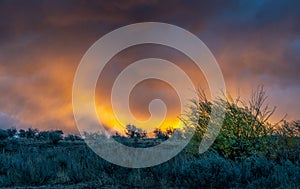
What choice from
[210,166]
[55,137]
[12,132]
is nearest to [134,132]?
[55,137]

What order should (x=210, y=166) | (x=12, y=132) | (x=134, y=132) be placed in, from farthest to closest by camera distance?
(x=12, y=132) < (x=134, y=132) < (x=210, y=166)

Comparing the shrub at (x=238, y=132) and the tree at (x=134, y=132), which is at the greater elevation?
the tree at (x=134, y=132)

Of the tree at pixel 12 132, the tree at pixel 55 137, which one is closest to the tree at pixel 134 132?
the tree at pixel 55 137

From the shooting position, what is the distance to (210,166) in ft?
38.2

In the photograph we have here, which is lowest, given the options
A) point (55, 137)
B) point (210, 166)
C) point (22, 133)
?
point (210, 166)

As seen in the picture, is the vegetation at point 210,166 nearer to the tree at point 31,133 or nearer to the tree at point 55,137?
the tree at point 55,137

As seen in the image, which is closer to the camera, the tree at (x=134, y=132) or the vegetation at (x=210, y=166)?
the vegetation at (x=210, y=166)

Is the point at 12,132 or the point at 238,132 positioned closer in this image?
the point at 238,132

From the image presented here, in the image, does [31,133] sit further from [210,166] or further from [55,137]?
[210,166]

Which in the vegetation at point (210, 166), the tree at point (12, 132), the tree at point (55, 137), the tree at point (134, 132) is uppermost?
the tree at point (12, 132)

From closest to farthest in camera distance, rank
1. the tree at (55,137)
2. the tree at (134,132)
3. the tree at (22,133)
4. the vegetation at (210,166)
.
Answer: the vegetation at (210,166) → the tree at (134,132) → the tree at (55,137) → the tree at (22,133)

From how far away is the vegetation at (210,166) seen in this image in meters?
11.4

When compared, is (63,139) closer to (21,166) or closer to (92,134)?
(92,134)

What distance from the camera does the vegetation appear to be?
1138 cm
